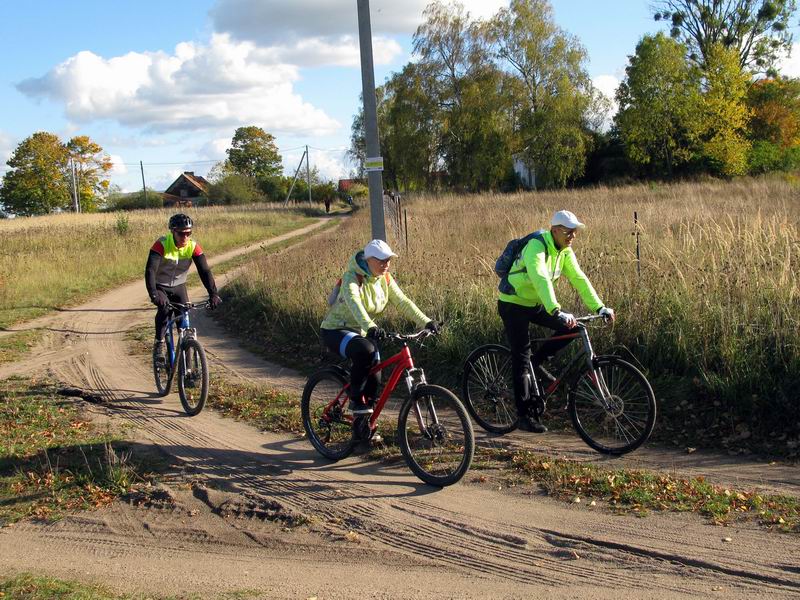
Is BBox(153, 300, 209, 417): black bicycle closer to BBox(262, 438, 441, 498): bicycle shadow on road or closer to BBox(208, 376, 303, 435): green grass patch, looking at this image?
BBox(208, 376, 303, 435): green grass patch

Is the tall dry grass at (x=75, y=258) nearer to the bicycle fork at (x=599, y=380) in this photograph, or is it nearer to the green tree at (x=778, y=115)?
the bicycle fork at (x=599, y=380)

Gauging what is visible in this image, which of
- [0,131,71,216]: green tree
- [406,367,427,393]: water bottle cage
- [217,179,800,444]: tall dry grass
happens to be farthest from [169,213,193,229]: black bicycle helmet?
[0,131,71,216]: green tree

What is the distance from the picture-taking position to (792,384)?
6676 millimetres

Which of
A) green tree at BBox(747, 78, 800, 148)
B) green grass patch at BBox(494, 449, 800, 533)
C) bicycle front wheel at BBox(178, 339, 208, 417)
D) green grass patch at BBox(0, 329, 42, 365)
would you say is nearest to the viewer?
green grass patch at BBox(494, 449, 800, 533)

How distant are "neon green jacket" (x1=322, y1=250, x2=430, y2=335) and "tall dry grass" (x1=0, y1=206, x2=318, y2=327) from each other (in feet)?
33.1

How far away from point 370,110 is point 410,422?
545 centimetres

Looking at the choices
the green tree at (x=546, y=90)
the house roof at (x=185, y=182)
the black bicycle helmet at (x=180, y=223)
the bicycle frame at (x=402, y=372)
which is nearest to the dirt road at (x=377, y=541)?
the bicycle frame at (x=402, y=372)

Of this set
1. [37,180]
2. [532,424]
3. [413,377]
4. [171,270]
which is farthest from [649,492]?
[37,180]

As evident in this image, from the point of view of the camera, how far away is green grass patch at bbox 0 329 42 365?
442 inches

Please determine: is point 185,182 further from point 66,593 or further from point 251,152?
point 66,593

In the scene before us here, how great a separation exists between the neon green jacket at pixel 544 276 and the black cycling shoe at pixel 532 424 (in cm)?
107

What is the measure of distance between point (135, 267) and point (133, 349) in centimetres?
1093

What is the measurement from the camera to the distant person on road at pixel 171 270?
8359 millimetres

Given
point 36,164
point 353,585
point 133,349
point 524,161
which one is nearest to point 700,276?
point 353,585
